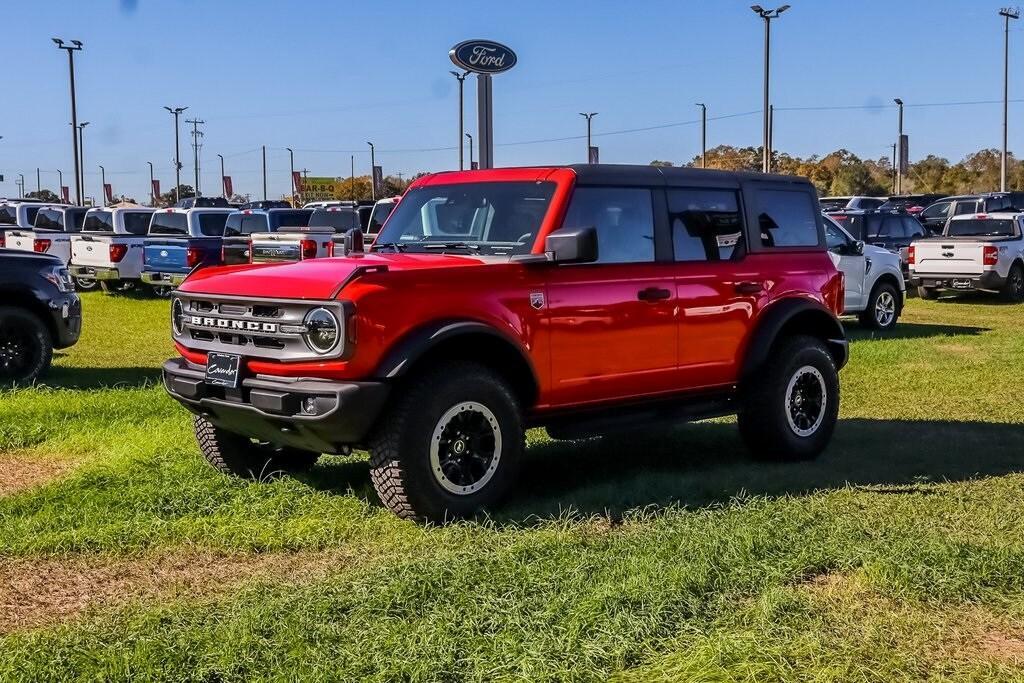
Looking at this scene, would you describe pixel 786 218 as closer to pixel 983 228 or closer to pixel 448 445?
pixel 448 445

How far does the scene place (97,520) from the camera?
6.19 m

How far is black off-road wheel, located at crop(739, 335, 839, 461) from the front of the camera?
776 centimetres

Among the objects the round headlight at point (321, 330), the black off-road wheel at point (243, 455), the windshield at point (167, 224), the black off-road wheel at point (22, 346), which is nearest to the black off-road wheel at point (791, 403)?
the black off-road wheel at point (243, 455)

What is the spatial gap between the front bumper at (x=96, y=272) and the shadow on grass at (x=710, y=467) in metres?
15.9

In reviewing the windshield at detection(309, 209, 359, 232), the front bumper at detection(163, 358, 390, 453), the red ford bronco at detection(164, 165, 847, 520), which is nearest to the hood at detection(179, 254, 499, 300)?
the red ford bronco at detection(164, 165, 847, 520)

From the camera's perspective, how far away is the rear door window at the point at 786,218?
8.05 meters

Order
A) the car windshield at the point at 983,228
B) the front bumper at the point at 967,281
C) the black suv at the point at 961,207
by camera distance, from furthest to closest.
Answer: the black suv at the point at 961,207
the car windshield at the point at 983,228
the front bumper at the point at 967,281

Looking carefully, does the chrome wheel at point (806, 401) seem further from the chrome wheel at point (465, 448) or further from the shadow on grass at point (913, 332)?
the shadow on grass at point (913, 332)

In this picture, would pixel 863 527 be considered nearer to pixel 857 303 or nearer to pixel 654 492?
pixel 654 492

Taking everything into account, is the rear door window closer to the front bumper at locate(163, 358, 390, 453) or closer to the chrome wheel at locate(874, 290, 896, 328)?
the front bumper at locate(163, 358, 390, 453)

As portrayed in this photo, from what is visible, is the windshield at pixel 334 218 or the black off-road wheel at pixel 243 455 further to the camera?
the windshield at pixel 334 218

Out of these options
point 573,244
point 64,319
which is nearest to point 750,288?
point 573,244

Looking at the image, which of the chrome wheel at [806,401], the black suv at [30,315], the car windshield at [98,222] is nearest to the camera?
the chrome wheel at [806,401]

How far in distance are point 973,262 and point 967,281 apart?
14.6 inches
